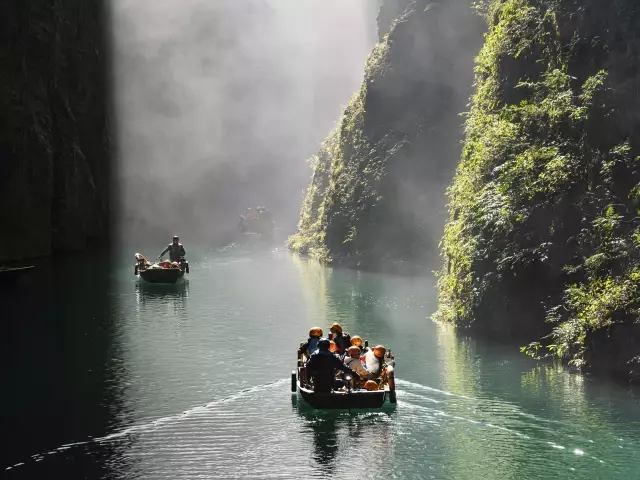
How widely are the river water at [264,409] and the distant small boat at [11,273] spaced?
13262mm

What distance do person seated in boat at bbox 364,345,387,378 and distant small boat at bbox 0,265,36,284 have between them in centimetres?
3417

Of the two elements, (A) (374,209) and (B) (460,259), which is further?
(A) (374,209)

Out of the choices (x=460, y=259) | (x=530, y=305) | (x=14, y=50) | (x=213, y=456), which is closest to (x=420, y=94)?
(x=14, y=50)

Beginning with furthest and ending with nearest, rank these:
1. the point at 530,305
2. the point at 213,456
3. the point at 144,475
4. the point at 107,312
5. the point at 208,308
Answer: the point at 208,308
the point at 107,312
the point at 530,305
the point at 213,456
the point at 144,475

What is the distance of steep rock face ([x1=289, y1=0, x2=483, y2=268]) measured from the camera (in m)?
67.8

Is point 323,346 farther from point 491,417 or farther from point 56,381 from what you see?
point 56,381

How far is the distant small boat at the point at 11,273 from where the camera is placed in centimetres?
4850

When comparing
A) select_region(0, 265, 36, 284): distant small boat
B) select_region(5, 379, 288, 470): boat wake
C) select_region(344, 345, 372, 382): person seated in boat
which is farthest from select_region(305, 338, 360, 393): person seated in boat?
select_region(0, 265, 36, 284): distant small boat

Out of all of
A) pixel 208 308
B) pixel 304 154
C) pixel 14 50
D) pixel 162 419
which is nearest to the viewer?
pixel 162 419

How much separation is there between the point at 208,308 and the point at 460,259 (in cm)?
1424

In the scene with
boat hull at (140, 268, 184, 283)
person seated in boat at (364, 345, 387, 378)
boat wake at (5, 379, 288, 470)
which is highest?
boat hull at (140, 268, 184, 283)

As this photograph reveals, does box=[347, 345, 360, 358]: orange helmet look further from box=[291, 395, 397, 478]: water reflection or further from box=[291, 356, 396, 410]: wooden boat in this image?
box=[291, 395, 397, 478]: water reflection

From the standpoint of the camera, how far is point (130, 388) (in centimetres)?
2148

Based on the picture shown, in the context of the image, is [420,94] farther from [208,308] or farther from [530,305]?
[530,305]
